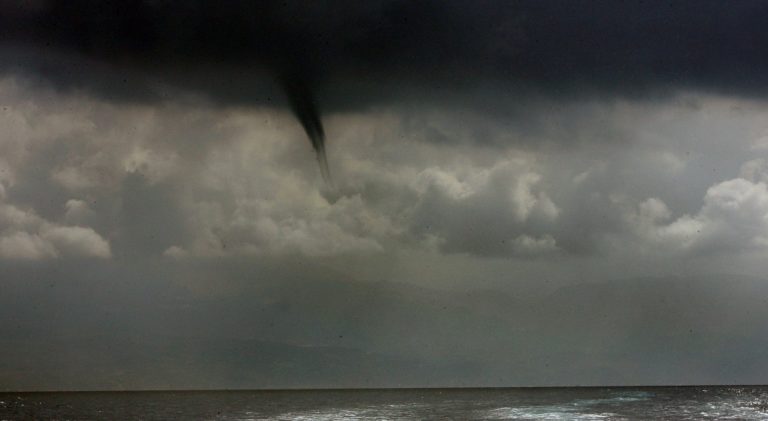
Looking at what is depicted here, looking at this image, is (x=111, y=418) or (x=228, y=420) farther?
(x=111, y=418)

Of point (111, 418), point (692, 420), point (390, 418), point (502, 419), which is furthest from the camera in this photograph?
point (111, 418)

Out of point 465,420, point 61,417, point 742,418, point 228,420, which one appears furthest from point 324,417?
point 742,418

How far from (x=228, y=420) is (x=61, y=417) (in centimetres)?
2874

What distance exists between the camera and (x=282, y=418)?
96.9 metres

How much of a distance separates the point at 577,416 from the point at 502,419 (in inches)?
371

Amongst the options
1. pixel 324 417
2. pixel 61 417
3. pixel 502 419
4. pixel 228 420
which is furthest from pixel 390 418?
pixel 61 417

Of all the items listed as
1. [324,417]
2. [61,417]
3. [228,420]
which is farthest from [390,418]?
[61,417]

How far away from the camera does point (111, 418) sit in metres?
105

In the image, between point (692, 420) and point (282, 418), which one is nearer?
point (692, 420)

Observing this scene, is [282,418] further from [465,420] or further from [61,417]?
[61,417]

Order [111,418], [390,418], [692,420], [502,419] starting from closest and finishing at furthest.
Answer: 1. [692,420]
2. [502,419]
3. [390,418]
4. [111,418]

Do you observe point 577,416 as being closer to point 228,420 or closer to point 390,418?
point 390,418

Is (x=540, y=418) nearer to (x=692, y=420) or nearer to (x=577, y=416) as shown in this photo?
(x=577, y=416)

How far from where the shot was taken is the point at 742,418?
282 feet
